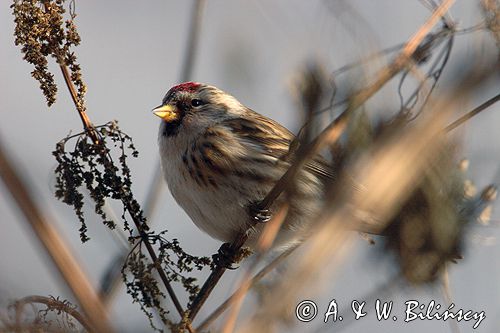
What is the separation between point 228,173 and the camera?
2.98m

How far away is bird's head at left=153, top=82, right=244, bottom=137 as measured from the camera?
3.24m

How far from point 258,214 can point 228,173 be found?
0.27 m

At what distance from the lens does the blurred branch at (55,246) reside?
0.96 m

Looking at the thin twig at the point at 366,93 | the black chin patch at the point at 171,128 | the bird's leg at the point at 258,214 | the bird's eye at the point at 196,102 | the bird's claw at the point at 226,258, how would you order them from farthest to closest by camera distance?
the bird's eye at the point at 196,102, the black chin patch at the point at 171,128, the bird's leg at the point at 258,214, the bird's claw at the point at 226,258, the thin twig at the point at 366,93

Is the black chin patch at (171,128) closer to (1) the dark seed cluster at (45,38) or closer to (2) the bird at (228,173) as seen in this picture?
(2) the bird at (228,173)

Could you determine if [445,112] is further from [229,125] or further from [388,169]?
[229,125]

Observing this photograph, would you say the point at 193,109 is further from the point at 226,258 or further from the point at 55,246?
the point at 55,246

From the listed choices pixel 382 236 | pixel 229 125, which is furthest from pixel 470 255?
pixel 229 125

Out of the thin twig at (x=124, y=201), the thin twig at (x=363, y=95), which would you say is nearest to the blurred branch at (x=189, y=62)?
the thin twig at (x=124, y=201)

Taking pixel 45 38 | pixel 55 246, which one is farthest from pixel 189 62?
pixel 55 246

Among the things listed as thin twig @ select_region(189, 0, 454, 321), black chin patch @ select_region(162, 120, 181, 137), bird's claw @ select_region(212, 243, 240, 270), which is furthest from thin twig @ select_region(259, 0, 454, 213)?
black chin patch @ select_region(162, 120, 181, 137)

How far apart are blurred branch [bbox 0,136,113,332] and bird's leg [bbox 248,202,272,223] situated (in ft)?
5.91

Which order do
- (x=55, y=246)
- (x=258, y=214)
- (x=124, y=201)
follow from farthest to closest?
(x=258, y=214) < (x=124, y=201) < (x=55, y=246)

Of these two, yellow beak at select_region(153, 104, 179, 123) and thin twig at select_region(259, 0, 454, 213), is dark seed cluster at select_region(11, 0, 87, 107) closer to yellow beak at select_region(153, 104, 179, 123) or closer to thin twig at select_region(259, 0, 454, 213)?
thin twig at select_region(259, 0, 454, 213)
